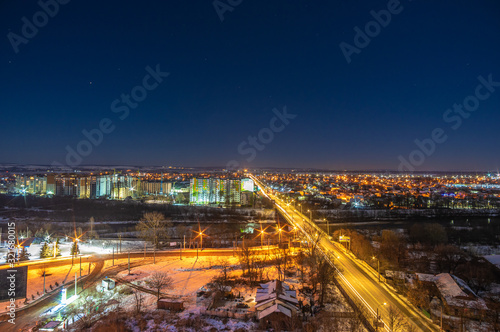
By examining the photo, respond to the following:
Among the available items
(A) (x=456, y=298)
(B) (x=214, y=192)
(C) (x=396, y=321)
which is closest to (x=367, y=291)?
(C) (x=396, y=321)

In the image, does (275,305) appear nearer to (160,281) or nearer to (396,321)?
(396,321)

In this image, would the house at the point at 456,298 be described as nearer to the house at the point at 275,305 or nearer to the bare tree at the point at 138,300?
the house at the point at 275,305

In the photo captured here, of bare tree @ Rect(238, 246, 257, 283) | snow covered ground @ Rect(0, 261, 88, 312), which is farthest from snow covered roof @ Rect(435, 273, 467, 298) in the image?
snow covered ground @ Rect(0, 261, 88, 312)

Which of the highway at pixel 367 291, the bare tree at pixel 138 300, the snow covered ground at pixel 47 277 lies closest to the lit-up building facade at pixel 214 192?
the highway at pixel 367 291

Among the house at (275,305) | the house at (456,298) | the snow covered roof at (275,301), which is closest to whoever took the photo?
the house at (275,305)

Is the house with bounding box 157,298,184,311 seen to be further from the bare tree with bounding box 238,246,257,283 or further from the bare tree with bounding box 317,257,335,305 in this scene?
the bare tree with bounding box 317,257,335,305

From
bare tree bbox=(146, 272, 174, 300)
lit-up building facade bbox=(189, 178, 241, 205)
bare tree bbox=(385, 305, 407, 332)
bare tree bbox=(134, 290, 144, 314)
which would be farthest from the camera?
lit-up building facade bbox=(189, 178, 241, 205)
